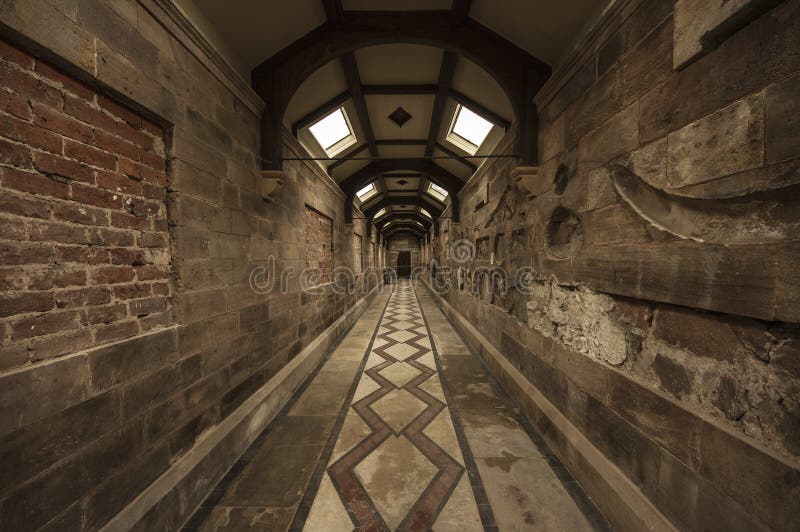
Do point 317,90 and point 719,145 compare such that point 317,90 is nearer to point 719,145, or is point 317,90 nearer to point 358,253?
point 719,145

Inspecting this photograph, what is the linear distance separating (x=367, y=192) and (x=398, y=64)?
5.55 m

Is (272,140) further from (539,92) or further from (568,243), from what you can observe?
(568,243)

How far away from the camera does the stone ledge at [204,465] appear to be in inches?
60.7

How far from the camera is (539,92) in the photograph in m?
2.74

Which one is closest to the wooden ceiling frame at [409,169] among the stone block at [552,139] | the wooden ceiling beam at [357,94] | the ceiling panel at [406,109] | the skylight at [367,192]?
the ceiling panel at [406,109]

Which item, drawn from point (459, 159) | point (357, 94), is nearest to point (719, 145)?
point (357, 94)

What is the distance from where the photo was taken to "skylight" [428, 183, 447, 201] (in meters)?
8.87

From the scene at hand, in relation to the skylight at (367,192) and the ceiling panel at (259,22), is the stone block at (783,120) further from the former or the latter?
the skylight at (367,192)

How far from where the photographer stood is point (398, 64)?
11.9 ft

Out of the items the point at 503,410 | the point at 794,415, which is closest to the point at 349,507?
the point at 503,410

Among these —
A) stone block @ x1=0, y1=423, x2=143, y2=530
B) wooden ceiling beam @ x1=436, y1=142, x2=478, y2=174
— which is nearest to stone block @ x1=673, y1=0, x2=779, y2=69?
stone block @ x1=0, y1=423, x2=143, y2=530

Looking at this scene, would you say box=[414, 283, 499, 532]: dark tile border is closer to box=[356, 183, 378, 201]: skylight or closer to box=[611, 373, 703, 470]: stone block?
box=[611, 373, 703, 470]: stone block

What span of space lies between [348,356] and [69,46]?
4447 mm

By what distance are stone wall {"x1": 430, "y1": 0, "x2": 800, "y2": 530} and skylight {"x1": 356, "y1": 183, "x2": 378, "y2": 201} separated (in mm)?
6693
